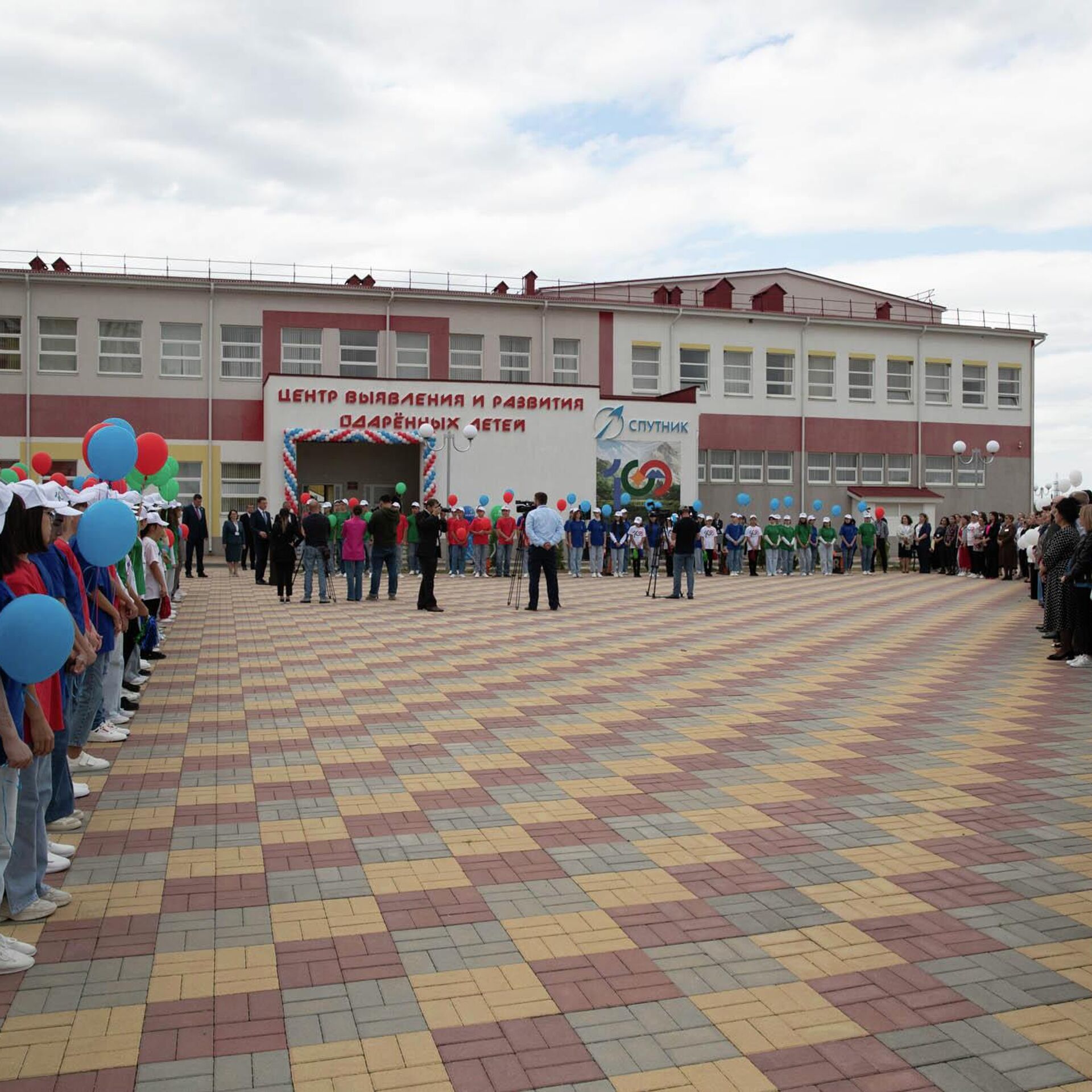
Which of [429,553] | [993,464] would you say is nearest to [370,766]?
[429,553]

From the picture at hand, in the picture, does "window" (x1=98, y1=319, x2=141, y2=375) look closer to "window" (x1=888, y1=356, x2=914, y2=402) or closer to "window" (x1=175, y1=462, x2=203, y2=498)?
"window" (x1=175, y1=462, x2=203, y2=498)

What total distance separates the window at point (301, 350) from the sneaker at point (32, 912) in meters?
→ 34.7

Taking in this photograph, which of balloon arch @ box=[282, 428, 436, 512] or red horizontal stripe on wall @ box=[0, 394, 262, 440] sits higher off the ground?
red horizontal stripe on wall @ box=[0, 394, 262, 440]

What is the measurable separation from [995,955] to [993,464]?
4570 centimetres

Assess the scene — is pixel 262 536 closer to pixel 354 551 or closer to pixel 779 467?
pixel 354 551

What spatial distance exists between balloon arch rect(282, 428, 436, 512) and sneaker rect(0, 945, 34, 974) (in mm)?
29228

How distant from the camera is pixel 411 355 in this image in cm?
3981

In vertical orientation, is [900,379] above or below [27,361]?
above

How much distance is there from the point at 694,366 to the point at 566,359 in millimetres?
5027

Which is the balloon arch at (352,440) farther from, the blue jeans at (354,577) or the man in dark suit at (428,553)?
the man in dark suit at (428,553)

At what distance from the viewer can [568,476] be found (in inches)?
1443

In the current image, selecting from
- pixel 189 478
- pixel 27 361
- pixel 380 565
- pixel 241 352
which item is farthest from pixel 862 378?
pixel 27 361

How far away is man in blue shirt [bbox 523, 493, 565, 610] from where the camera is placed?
18641mm

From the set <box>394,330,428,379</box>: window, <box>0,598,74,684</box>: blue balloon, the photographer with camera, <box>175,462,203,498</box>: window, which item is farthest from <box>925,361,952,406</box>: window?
<box>0,598,74,684</box>: blue balloon
